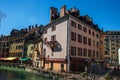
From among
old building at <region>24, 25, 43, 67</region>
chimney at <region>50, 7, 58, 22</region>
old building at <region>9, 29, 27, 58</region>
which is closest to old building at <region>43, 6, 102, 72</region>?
chimney at <region>50, 7, 58, 22</region>

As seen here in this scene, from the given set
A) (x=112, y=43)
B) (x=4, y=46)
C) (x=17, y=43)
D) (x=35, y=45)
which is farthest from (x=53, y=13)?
(x=112, y=43)

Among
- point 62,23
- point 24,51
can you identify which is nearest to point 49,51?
point 62,23

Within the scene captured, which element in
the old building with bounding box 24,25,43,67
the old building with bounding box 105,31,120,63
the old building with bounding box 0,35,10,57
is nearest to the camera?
the old building with bounding box 24,25,43,67

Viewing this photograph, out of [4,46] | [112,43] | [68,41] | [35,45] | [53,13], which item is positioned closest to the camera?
[68,41]

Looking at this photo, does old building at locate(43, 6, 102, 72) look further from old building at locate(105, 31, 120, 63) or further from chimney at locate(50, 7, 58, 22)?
old building at locate(105, 31, 120, 63)

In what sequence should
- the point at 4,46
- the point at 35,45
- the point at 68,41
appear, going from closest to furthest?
the point at 68,41
the point at 35,45
the point at 4,46

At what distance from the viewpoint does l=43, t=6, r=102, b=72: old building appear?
36.0 metres

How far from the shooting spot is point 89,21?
144 feet

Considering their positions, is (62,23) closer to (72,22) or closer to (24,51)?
(72,22)

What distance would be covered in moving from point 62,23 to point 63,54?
7325 millimetres

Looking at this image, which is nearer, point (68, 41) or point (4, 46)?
point (68, 41)

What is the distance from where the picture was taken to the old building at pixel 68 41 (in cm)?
3597

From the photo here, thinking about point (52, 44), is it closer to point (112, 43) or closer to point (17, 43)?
point (17, 43)

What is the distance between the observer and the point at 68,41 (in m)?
35.6
